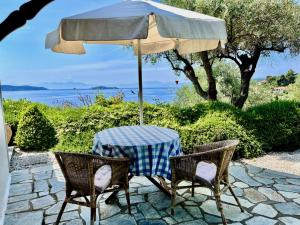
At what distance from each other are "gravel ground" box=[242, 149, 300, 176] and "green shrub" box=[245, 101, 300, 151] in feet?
0.84

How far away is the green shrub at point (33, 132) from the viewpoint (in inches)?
255

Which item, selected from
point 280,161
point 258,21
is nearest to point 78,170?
point 280,161

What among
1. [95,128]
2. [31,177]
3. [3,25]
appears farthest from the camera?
[95,128]

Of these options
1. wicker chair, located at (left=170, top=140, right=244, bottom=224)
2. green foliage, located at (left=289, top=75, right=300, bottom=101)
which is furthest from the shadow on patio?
green foliage, located at (left=289, top=75, right=300, bottom=101)

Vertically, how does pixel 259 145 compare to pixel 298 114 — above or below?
below

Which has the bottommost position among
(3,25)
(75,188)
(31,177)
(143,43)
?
(31,177)

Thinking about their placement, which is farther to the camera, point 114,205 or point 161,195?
point 161,195

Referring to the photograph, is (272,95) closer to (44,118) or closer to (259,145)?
(259,145)

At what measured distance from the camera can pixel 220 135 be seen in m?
5.69

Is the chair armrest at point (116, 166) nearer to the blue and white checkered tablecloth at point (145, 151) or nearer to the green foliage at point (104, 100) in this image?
the blue and white checkered tablecloth at point (145, 151)

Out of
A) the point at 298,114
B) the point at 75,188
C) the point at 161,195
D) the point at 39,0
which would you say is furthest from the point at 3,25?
the point at 298,114

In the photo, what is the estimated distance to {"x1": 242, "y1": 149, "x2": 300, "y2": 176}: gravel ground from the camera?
16.8ft

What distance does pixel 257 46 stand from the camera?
9016 millimetres

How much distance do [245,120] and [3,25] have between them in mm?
6084
